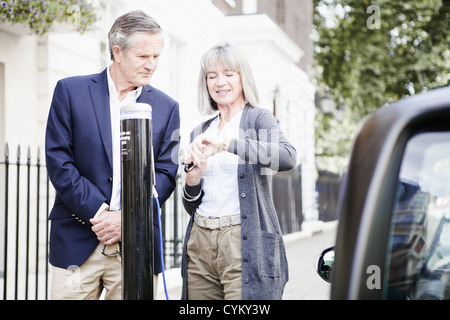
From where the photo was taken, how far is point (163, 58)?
8031mm

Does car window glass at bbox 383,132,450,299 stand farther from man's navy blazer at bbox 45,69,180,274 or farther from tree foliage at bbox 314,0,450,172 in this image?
tree foliage at bbox 314,0,450,172

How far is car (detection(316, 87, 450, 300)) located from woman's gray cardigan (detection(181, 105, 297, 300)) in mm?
1063

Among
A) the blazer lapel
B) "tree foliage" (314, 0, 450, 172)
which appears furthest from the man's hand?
"tree foliage" (314, 0, 450, 172)

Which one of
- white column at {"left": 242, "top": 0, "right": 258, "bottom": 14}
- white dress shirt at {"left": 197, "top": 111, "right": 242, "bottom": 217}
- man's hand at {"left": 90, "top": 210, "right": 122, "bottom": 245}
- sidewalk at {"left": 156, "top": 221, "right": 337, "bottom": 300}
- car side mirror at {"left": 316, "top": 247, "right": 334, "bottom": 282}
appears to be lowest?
sidewalk at {"left": 156, "top": 221, "right": 337, "bottom": 300}

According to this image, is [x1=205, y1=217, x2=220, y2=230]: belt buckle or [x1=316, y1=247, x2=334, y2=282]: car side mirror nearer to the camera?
[x1=316, y1=247, x2=334, y2=282]: car side mirror

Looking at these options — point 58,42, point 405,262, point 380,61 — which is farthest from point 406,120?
point 380,61

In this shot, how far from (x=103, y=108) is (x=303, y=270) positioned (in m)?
6.66

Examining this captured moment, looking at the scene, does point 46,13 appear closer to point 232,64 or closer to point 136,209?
point 232,64

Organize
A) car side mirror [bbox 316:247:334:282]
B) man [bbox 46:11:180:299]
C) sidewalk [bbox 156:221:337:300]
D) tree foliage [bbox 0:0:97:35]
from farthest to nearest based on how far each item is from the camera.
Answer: sidewalk [bbox 156:221:337:300]
tree foliage [bbox 0:0:97:35]
man [bbox 46:11:180:299]
car side mirror [bbox 316:247:334:282]

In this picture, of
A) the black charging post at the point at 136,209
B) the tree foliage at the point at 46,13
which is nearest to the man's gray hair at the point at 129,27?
the black charging post at the point at 136,209

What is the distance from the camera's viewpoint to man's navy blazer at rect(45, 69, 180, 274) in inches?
95.0

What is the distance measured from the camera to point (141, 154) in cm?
194

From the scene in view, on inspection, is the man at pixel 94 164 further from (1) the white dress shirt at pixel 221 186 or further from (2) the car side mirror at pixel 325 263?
(2) the car side mirror at pixel 325 263

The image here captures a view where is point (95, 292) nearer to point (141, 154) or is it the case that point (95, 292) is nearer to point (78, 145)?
point (78, 145)
